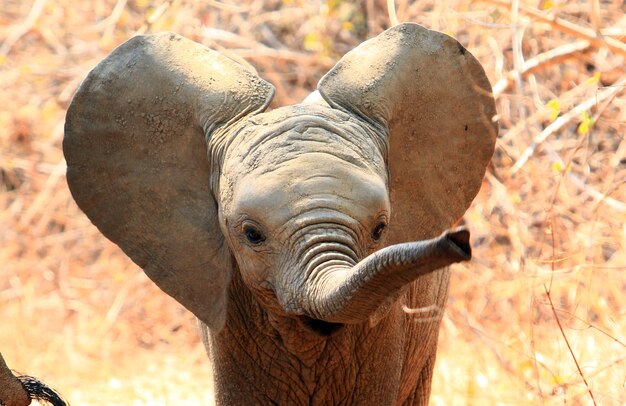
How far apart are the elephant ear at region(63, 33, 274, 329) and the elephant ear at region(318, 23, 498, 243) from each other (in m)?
0.30

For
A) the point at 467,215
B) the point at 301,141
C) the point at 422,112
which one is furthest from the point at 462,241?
the point at 467,215

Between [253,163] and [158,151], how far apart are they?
17.7 inches

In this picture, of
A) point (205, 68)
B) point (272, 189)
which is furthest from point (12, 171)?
point (272, 189)

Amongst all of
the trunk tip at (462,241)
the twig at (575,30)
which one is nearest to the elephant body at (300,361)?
the trunk tip at (462,241)

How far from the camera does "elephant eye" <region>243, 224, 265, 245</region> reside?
339 centimetres

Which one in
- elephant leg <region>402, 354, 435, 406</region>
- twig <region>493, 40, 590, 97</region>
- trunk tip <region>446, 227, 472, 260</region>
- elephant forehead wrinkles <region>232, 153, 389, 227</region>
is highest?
trunk tip <region>446, 227, 472, 260</region>

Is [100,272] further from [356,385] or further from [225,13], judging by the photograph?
[356,385]

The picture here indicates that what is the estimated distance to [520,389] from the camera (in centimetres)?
545

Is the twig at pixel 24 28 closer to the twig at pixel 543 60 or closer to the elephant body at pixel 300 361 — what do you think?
Result: the twig at pixel 543 60

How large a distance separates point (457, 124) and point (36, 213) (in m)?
4.95

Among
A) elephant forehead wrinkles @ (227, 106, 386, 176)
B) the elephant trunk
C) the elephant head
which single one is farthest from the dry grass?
the elephant trunk

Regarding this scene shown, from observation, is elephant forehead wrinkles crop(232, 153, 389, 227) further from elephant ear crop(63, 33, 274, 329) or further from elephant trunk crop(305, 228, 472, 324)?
elephant ear crop(63, 33, 274, 329)

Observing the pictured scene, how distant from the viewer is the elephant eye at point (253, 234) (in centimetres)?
339

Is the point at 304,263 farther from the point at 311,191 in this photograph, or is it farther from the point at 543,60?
the point at 543,60
